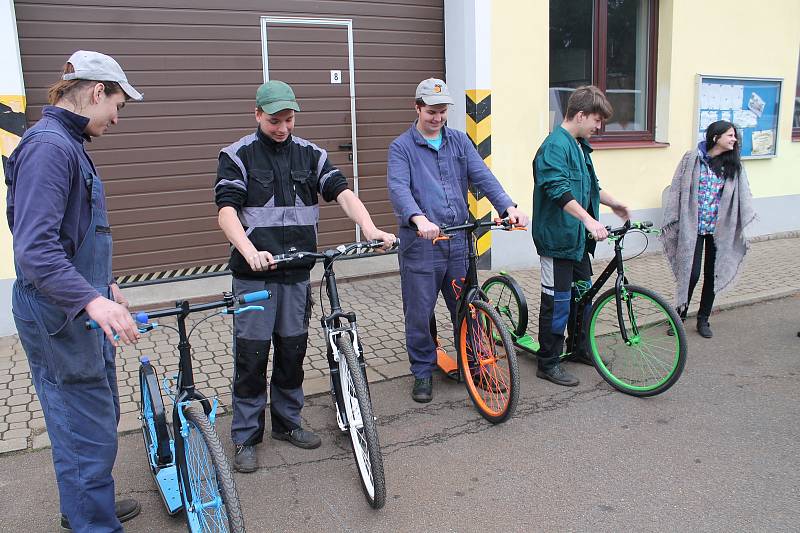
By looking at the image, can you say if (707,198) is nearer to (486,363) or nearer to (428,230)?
(486,363)

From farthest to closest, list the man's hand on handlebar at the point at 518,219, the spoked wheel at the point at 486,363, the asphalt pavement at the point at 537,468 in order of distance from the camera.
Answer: the man's hand on handlebar at the point at 518,219 < the spoked wheel at the point at 486,363 < the asphalt pavement at the point at 537,468

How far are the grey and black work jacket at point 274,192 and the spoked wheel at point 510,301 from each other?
186cm

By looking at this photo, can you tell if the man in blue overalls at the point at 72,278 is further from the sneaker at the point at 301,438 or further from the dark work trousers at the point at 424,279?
the dark work trousers at the point at 424,279

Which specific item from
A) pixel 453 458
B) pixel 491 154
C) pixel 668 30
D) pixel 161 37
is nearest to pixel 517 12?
pixel 491 154

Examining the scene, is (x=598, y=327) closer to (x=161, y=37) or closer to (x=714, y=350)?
(x=714, y=350)

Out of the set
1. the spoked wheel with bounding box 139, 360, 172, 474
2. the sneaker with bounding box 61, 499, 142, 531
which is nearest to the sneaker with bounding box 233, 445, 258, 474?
the spoked wheel with bounding box 139, 360, 172, 474

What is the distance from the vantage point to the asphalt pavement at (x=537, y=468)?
305cm

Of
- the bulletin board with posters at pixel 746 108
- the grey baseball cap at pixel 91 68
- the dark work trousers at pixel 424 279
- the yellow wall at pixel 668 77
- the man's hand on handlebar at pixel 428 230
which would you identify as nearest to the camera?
the grey baseball cap at pixel 91 68

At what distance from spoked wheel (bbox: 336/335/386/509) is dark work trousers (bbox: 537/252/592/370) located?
1.78 meters

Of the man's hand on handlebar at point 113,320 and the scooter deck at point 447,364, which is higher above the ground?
the man's hand on handlebar at point 113,320

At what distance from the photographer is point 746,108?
31.4 ft

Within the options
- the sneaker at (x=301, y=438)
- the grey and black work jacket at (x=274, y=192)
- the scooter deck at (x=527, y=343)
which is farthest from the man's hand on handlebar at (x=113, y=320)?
the scooter deck at (x=527, y=343)

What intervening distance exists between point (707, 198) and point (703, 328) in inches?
43.7

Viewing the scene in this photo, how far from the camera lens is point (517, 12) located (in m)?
7.60
